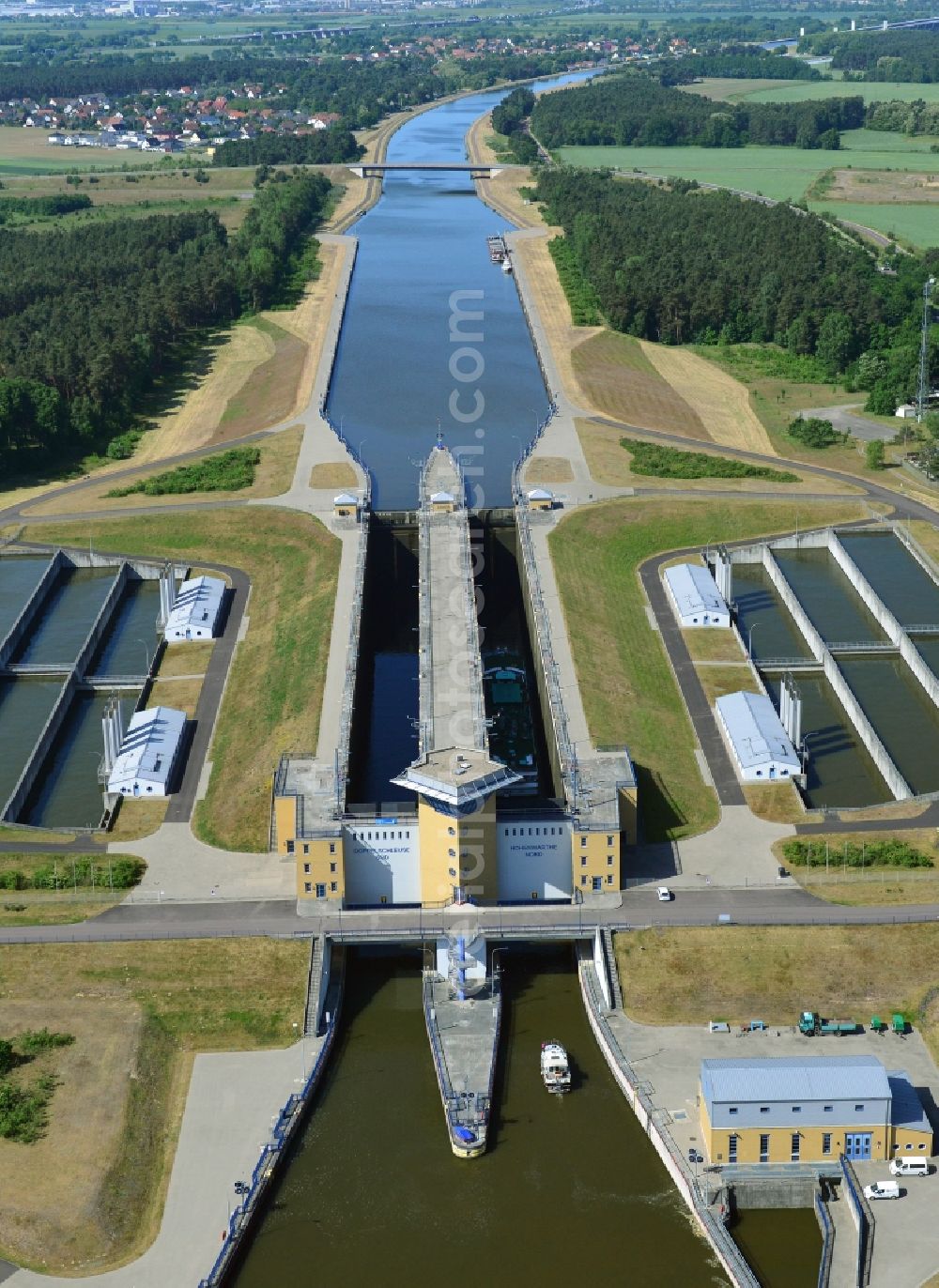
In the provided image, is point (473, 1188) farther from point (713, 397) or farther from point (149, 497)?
point (713, 397)

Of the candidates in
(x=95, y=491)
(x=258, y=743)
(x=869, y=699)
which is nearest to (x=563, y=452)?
(x=95, y=491)

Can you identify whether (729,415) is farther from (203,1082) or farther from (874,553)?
(203,1082)

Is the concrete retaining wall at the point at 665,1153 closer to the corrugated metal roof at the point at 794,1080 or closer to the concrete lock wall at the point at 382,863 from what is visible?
the corrugated metal roof at the point at 794,1080

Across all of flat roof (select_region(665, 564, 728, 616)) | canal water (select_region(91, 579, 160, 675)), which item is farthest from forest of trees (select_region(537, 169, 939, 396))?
canal water (select_region(91, 579, 160, 675))

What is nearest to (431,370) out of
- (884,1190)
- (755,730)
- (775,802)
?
(755,730)

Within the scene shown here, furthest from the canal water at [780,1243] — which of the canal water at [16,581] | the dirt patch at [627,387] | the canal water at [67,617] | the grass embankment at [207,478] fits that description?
the dirt patch at [627,387]

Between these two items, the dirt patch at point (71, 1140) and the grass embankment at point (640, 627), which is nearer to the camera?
the dirt patch at point (71, 1140)
